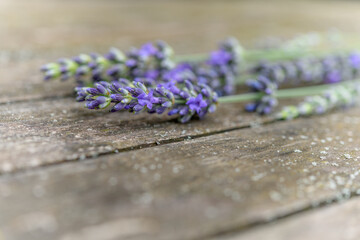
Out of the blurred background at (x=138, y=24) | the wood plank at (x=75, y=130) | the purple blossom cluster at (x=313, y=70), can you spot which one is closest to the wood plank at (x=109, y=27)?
the blurred background at (x=138, y=24)

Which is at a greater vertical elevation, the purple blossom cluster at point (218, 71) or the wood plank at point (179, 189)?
the purple blossom cluster at point (218, 71)

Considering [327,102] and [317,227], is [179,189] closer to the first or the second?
[317,227]

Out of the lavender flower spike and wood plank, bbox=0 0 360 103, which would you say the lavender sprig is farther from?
wood plank, bbox=0 0 360 103

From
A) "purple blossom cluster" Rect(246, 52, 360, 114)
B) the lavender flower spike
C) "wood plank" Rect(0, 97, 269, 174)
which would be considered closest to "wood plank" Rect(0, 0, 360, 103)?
"wood plank" Rect(0, 97, 269, 174)

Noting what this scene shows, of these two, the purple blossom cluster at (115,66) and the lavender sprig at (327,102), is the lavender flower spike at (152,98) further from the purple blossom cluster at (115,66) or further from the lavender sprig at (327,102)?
the lavender sprig at (327,102)

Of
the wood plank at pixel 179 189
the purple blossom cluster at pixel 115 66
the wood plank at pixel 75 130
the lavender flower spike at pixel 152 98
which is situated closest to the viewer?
the wood plank at pixel 179 189

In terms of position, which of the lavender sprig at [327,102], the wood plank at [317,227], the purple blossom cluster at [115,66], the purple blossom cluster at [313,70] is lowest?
the wood plank at [317,227]

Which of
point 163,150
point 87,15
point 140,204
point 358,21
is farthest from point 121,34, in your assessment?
point 358,21
